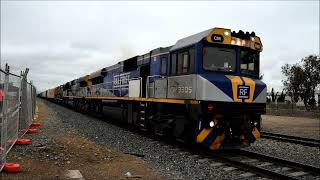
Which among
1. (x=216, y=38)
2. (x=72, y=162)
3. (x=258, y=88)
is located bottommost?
(x=72, y=162)

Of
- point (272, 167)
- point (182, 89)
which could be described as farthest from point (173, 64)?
point (272, 167)

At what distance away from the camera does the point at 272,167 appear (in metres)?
9.17

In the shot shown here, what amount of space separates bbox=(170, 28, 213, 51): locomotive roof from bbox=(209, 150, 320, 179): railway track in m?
3.36

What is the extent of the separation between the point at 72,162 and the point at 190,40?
507 centimetres

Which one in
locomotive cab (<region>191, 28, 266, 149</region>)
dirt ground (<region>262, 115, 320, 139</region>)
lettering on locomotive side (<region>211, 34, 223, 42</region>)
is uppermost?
lettering on locomotive side (<region>211, 34, 223, 42</region>)

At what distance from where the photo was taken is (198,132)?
406 inches

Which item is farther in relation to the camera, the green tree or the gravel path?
the green tree

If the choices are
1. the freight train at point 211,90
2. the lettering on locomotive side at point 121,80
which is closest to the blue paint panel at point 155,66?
the freight train at point 211,90

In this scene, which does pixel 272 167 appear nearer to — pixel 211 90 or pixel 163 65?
pixel 211 90

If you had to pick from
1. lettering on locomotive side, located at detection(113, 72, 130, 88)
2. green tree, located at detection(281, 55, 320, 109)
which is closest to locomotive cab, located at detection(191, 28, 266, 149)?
lettering on locomotive side, located at detection(113, 72, 130, 88)

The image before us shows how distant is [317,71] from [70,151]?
45.7 m

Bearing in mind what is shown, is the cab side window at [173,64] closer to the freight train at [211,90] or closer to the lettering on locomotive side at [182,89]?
the freight train at [211,90]

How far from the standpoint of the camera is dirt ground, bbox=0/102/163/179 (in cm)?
755

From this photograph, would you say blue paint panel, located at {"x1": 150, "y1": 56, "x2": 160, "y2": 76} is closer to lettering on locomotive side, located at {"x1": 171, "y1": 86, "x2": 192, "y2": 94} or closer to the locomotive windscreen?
lettering on locomotive side, located at {"x1": 171, "y1": 86, "x2": 192, "y2": 94}
